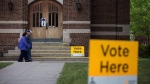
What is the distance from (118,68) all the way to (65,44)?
1625cm

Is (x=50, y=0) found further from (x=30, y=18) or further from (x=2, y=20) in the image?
(x=2, y=20)

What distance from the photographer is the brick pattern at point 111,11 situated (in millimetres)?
22906

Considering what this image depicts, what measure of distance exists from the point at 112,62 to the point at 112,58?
5 centimetres

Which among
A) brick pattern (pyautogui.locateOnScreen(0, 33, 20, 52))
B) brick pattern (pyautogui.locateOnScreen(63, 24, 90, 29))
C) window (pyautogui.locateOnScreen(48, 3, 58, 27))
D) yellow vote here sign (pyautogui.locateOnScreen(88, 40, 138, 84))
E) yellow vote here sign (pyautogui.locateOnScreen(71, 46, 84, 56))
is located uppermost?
window (pyautogui.locateOnScreen(48, 3, 58, 27))

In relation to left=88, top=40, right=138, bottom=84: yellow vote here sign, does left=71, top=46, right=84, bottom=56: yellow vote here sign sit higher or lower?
lower

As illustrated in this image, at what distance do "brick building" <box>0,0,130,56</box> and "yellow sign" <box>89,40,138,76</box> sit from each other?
16.4m

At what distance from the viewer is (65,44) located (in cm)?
2069

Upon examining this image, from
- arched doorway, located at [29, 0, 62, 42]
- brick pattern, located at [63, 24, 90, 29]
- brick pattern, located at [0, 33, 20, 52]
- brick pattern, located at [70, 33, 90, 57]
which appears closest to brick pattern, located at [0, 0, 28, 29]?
brick pattern, located at [0, 33, 20, 52]

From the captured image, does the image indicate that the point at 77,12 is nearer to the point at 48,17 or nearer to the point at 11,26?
the point at 48,17

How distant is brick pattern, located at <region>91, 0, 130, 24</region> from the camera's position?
2291cm

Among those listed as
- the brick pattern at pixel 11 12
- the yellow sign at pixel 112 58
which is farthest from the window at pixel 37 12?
the yellow sign at pixel 112 58

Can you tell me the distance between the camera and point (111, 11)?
23.0m

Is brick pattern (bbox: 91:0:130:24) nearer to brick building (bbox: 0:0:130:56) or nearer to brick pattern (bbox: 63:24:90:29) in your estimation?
brick building (bbox: 0:0:130:56)

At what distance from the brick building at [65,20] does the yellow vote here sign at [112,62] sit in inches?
644
